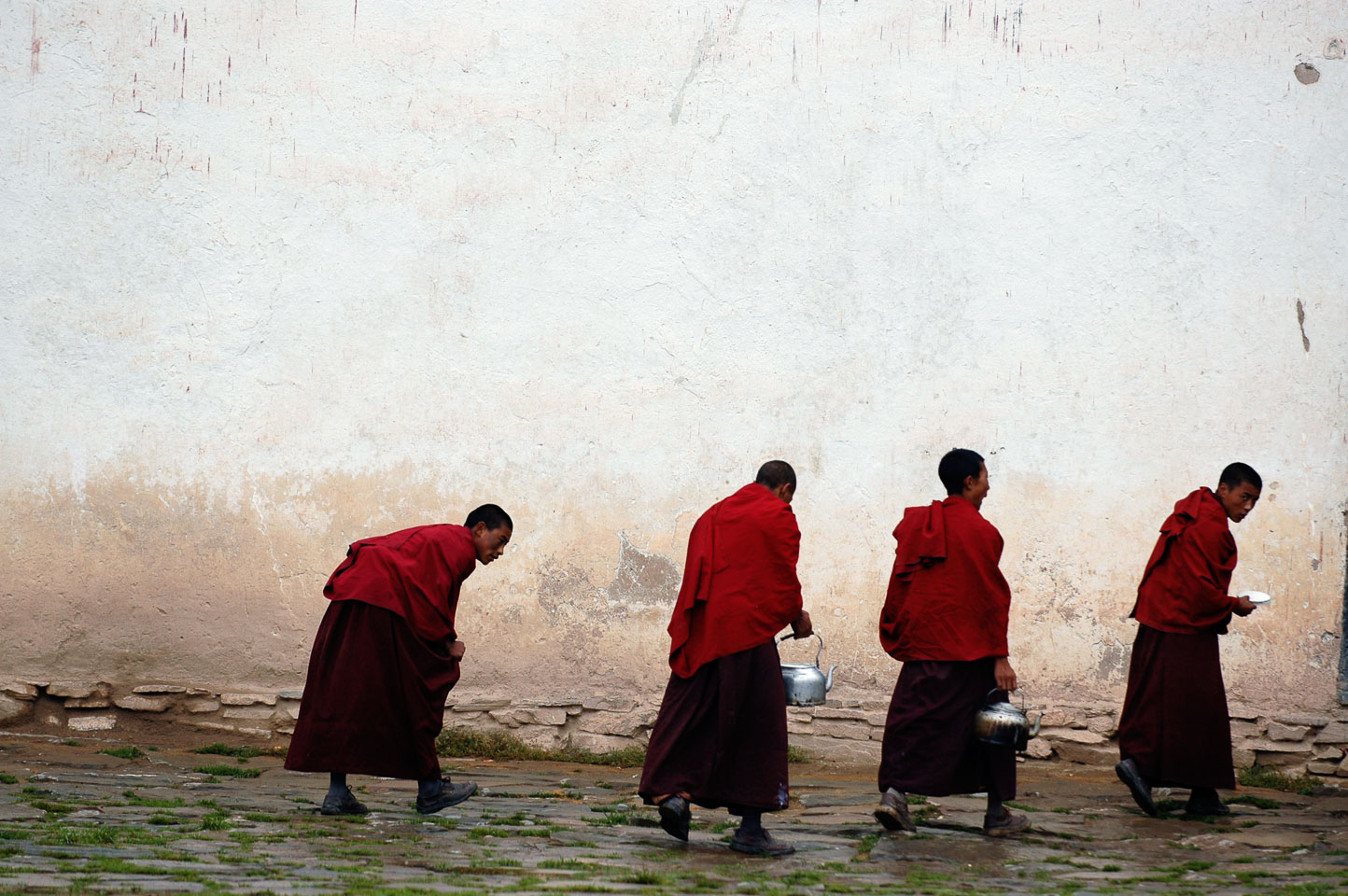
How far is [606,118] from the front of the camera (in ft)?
24.1

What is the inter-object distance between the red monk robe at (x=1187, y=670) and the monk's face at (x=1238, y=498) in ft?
0.21

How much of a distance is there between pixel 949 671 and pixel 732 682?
3.12 ft

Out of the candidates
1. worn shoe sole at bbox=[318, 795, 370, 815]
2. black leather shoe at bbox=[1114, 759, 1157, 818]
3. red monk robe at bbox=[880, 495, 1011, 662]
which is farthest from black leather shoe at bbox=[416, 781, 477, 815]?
black leather shoe at bbox=[1114, 759, 1157, 818]

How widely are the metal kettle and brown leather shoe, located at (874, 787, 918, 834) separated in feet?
1.28

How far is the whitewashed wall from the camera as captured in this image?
7.07m

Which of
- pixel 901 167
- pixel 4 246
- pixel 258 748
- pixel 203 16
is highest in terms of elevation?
pixel 203 16

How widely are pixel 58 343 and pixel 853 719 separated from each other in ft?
15.6

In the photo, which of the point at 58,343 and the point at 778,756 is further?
the point at 58,343

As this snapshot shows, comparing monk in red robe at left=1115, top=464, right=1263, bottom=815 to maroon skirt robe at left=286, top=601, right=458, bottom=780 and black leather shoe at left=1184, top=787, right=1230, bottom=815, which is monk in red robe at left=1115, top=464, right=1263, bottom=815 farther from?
maroon skirt robe at left=286, top=601, right=458, bottom=780

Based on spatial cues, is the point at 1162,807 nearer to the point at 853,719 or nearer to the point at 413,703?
the point at 853,719

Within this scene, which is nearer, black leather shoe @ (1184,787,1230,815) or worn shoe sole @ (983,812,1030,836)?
worn shoe sole @ (983,812,1030,836)

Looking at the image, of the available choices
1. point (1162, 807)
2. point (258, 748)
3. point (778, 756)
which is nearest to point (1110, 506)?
point (1162, 807)

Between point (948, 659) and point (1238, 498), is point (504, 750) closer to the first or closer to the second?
point (948, 659)

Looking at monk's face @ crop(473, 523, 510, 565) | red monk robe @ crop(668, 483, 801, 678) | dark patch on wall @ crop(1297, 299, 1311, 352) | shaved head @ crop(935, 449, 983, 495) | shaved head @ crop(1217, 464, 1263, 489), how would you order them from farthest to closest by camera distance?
dark patch on wall @ crop(1297, 299, 1311, 352) → shaved head @ crop(1217, 464, 1263, 489) → monk's face @ crop(473, 523, 510, 565) → shaved head @ crop(935, 449, 983, 495) → red monk robe @ crop(668, 483, 801, 678)
